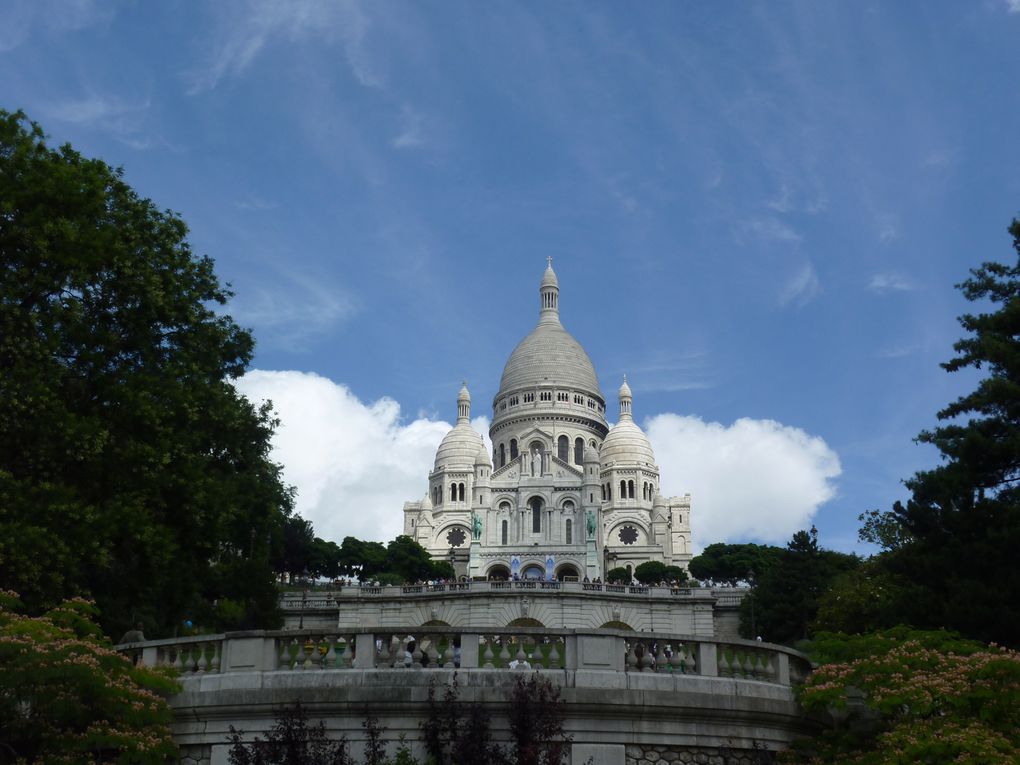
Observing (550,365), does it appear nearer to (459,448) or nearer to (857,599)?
(459,448)

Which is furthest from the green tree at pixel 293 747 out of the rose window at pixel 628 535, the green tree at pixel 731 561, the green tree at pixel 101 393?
the rose window at pixel 628 535

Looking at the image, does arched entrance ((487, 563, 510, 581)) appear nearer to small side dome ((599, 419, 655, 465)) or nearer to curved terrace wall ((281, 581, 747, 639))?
small side dome ((599, 419, 655, 465))

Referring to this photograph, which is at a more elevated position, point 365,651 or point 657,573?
point 657,573

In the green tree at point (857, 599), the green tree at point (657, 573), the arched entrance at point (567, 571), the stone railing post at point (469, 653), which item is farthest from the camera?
the arched entrance at point (567, 571)

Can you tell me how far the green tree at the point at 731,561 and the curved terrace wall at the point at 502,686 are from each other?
292 feet

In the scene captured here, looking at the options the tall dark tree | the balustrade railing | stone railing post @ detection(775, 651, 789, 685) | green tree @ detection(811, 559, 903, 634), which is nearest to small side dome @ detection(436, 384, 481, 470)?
the balustrade railing

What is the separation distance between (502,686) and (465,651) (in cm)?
74

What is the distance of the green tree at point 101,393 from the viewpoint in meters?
22.1

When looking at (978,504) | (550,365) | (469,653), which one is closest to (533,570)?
(550,365)

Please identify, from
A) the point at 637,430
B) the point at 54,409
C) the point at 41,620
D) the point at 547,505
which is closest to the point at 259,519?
the point at 54,409

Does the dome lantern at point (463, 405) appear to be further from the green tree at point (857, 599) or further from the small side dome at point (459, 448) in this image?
the green tree at point (857, 599)

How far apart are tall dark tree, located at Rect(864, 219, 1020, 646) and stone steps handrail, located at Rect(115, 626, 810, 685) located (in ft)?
40.2

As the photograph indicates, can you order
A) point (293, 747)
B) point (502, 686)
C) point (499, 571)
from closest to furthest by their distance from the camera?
1. point (293, 747)
2. point (502, 686)
3. point (499, 571)

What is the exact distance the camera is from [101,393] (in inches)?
941
